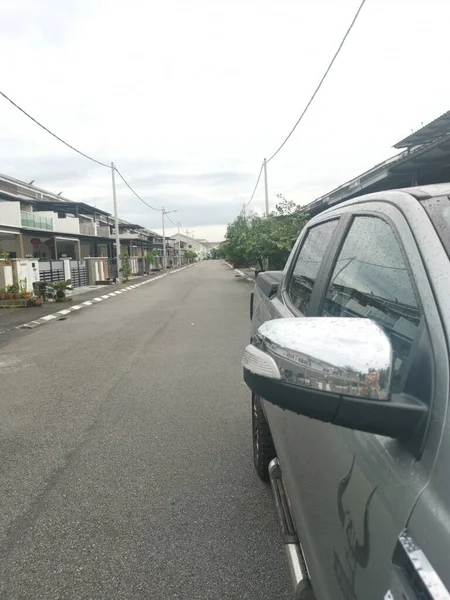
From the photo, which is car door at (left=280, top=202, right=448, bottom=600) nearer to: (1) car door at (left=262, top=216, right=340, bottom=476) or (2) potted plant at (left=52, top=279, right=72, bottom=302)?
(1) car door at (left=262, top=216, right=340, bottom=476)

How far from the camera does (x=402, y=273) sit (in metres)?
1.36

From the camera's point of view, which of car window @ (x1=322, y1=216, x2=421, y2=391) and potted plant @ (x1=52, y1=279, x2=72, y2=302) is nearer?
car window @ (x1=322, y1=216, x2=421, y2=391)

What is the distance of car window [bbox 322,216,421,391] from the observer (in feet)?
4.07

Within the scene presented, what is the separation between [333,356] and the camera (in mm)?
1015

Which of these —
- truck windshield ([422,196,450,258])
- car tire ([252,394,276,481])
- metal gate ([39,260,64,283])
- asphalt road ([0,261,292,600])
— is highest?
truck windshield ([422,196,450,258])

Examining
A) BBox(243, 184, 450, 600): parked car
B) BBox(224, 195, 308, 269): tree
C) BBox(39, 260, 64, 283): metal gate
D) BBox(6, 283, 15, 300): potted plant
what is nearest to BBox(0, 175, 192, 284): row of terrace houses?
BBox(39, 260, 64, 283): metal gate

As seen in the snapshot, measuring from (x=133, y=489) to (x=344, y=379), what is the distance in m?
2.63

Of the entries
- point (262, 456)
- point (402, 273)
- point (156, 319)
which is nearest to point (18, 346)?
point (156, 319)

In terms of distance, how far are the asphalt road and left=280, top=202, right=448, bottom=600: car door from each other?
3.09ft

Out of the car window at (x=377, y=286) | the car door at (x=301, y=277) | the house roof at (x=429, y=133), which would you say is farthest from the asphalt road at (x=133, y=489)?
the house roof at (x=429, y=133)

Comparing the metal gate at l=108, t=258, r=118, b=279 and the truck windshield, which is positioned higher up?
the truck windshield

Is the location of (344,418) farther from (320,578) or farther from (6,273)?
(6,273)

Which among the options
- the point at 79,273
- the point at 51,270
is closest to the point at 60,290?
the point at 51,270

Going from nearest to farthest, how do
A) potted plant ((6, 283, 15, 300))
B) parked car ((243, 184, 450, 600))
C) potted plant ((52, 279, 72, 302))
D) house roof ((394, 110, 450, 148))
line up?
parked car ((243, 184, 450, 600)), house roof ((394, 110, 450, 148)), potted plant ((6, 283, 15, 300)), potted plant ((52, 279, 72, 302))
